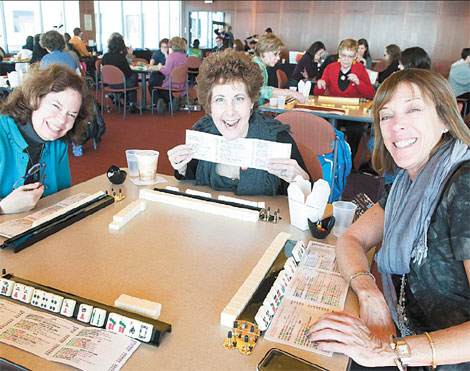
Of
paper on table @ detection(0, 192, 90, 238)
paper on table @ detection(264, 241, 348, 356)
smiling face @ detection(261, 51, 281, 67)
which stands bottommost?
paper on table @ detection(264, 241, 348, 356)

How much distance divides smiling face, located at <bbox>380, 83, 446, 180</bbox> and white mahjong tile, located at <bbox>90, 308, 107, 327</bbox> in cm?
110

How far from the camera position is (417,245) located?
1347mm

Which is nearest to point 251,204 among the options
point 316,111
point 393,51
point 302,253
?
point 302,253

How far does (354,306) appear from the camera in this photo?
1229mm

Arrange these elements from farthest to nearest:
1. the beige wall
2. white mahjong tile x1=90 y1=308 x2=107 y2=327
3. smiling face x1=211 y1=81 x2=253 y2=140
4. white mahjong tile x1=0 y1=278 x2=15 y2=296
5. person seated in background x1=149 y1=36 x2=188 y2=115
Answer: the beige wall < person seated in background x1=149 y1=36 x2=188 y2=115 < smiling face x1=211 y1=81 x2=253 y2=140 < white mahjong tile x1=0 y1=278 x2=15 y2=296 < white mahjong tile x1=90 y1=308 x2=107 y2=327

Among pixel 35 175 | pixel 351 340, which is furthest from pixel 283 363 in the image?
pixel 35 175

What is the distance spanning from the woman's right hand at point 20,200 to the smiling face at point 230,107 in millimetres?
916

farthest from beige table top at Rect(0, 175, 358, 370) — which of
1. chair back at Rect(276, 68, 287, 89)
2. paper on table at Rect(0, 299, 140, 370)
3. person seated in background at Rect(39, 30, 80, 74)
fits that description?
chair back at Rect(276, 68, 287, 89)

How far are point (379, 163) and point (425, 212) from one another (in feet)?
1.53

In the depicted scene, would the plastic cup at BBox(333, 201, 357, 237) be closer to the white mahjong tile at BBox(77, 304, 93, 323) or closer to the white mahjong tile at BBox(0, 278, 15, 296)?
the white mahjong tile at BBox(77, 304, 93, 323)

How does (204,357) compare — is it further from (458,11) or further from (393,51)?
(458,11)

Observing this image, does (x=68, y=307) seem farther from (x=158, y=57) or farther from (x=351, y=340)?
(x=158, y=57)

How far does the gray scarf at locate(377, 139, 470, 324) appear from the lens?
52.0 inches

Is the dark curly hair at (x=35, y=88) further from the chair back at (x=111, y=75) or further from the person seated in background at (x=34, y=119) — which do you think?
the chair back at (x=111, y=75)
